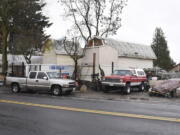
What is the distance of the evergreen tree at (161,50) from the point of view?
6434 cm

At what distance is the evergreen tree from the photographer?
64338 millimetres

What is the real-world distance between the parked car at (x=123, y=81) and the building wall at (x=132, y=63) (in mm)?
8447

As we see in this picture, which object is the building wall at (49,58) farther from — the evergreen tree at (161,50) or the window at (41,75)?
the evergreen tree at (161,50)

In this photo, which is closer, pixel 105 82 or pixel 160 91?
pixel 160 91

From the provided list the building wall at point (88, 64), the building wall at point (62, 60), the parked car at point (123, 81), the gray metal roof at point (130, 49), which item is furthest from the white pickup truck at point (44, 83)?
the gray metal roof at point (130, 49)

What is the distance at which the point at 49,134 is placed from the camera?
5496mm

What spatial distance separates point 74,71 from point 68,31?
5523 millimetres

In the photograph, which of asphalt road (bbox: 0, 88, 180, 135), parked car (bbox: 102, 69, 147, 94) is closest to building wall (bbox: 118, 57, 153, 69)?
parked car (bbox: 102, 69, 147, 94)

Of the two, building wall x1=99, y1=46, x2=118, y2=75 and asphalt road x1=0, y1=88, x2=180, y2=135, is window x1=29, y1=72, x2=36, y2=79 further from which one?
building wall x1=99, y1=46, x2=118, y2=75

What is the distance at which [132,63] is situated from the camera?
97.2 feet

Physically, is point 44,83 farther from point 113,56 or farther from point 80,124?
point 113,56

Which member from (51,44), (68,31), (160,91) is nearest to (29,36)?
(51,44)

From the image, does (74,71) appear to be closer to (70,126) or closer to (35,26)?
(35,26)

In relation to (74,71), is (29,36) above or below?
above
